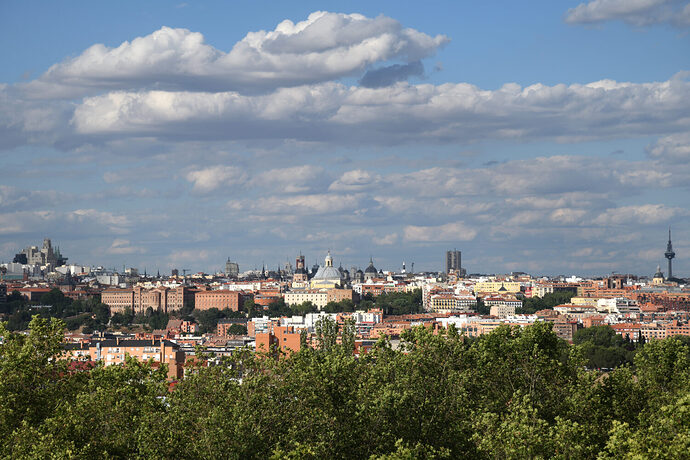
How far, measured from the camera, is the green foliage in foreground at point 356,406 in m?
24.5

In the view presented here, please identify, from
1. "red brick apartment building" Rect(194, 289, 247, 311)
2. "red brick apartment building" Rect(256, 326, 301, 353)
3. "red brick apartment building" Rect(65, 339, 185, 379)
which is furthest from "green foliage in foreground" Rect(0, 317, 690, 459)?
"red brick apartment building" Rect(194, 289, 247, 311)

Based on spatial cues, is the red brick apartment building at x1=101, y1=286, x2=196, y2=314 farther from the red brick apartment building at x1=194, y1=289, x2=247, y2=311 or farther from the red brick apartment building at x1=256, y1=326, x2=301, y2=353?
the red brick apartment building at x1=256, y1=326, x2=301, y2=353

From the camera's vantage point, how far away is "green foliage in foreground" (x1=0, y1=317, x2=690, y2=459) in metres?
24.5

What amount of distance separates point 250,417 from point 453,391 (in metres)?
6.36

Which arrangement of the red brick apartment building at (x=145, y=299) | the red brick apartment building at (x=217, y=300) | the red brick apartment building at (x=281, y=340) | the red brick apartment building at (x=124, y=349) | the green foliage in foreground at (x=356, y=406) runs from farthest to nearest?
the red brick apartment building at (x=145, y=299)
the red brick apartment building at (x=217, y=300)
the red brick apartment building at (x=124, y=349)
the red brick apartment building at (x=281, y=340)
the green foliage in foreground at (x=356, y=406)

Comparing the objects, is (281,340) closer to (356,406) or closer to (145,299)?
(356,406)

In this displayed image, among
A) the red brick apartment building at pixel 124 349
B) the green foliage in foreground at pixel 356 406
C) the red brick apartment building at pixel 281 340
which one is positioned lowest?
the red brick apartment building at pixel 124 349

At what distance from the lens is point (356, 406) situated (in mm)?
26703

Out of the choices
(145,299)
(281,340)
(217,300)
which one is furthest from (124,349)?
(145,299)

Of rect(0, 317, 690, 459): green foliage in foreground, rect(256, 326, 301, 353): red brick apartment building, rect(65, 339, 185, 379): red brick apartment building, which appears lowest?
rect(65, 339, 185, 379): red brick apartment building

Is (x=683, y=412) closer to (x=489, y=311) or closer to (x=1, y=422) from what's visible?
(x=1, y=422)

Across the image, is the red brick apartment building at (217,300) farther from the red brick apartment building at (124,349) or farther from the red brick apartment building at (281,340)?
the red brick apartment building at (281,340)

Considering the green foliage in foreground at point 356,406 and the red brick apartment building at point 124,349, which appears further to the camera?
the red brick apartment building at point 124,349

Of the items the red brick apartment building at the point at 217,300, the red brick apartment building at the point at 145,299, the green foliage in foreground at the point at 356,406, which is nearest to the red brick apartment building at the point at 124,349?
the green foliage in foreground at the point at 356,406
